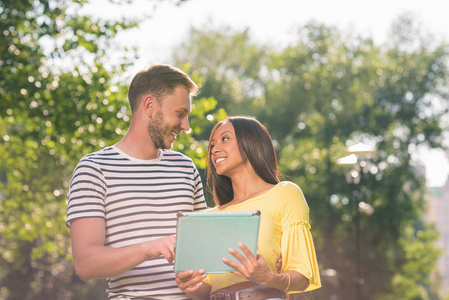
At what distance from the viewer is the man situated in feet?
9.56

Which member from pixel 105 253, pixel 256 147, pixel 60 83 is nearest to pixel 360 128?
pixel 60 83

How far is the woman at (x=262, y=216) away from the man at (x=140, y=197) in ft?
0.61

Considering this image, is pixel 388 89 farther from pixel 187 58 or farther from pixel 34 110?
pixel 34 110

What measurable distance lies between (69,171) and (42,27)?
5.87m

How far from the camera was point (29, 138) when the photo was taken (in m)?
12.2

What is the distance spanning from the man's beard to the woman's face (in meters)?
0.34

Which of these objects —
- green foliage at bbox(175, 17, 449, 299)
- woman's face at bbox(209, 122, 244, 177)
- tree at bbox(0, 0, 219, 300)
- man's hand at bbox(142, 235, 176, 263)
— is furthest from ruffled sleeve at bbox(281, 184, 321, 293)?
green foliage at bbox(175, 17, 449, 299)

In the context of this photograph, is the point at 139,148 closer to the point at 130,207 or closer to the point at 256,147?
the point at 130,207

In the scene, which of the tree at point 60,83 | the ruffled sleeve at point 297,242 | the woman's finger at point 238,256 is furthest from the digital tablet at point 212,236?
the tree at point 60,83

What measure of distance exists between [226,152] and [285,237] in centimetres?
67

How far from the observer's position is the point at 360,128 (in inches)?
1117

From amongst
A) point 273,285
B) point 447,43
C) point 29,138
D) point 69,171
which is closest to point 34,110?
point 29,138

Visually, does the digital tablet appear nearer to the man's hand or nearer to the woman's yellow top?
the man's hand

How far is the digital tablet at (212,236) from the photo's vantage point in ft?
8.65
